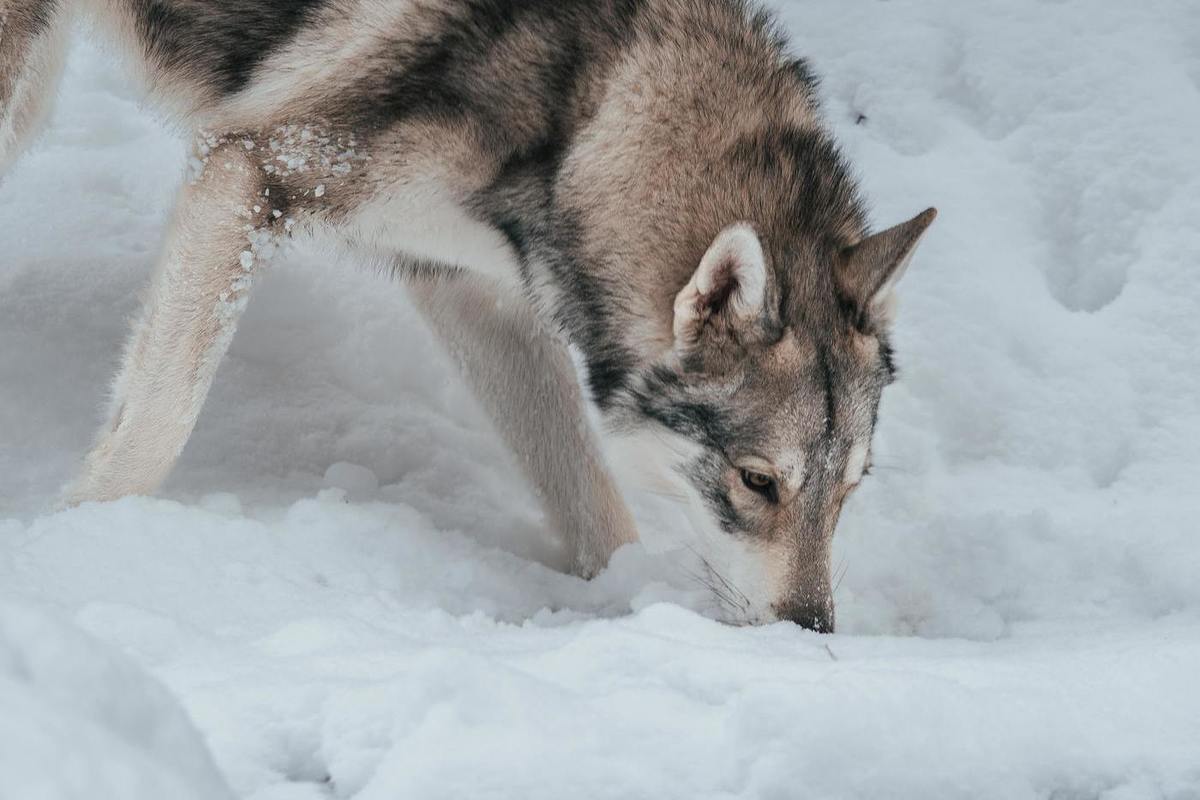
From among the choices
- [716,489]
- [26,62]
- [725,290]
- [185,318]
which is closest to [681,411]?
[716,489]

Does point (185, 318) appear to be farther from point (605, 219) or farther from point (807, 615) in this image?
point (807, 615)

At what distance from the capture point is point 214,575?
268 centimetres

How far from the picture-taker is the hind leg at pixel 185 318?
3.15 metres

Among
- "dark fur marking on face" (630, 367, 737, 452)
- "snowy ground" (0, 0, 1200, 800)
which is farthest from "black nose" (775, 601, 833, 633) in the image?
"dark fur marking on face" (630, 367, 737, 452)

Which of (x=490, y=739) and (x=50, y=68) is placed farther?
(x=50, y=68)

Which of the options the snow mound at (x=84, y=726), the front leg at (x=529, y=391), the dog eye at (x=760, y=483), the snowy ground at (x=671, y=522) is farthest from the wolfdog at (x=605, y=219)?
the snow mound at (x=84, y=726)

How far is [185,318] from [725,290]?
1.46 meters

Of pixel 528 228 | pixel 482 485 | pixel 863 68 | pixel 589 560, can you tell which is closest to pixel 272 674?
pixel 528 228

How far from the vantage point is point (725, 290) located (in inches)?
114

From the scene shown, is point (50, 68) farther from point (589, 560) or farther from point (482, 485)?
point (589, 560)

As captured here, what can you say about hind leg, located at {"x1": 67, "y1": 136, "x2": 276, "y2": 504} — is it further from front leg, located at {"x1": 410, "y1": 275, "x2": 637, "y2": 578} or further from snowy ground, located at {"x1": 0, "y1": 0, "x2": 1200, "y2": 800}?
front leg, located at {"x1": 410, "y1": 275, "x2": 637, "y2": 578}

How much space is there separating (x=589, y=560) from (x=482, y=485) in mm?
558

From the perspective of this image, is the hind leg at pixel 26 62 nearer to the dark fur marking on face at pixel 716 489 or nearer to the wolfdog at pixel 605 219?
the wolfdog at pixel 605 219

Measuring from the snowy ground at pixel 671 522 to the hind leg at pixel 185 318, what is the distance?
229 mm
